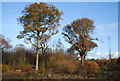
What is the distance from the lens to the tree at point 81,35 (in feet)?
74.0

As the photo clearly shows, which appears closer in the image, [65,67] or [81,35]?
[65,67]

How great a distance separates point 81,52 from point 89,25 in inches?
160

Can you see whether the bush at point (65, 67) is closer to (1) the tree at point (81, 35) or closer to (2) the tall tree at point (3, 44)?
(1) the tree at point (81, 35)

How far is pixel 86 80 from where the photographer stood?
9273mm

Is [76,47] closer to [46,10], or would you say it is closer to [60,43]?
[60,43]

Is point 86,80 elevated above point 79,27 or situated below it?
below

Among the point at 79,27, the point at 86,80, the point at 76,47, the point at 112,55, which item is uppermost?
the point at 79,27

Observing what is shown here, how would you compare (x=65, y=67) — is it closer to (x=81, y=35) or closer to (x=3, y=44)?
(x=81, y=35)

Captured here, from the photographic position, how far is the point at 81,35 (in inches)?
902

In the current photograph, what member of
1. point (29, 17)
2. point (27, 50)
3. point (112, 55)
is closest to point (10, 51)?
point (27, 50)

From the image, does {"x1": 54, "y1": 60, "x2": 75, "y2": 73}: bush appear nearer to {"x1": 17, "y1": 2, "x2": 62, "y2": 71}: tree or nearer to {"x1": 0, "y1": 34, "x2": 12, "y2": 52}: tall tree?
{"x1": 17, "y1": 2, "x2": 62, "y2": 71}: tree

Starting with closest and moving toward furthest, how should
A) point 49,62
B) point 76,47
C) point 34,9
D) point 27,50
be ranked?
point 34,9
point 49,62
point 76,47
point 27,50

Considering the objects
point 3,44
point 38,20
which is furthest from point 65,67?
point 3,44

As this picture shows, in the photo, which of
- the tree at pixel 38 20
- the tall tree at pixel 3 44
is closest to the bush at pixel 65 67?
the tree at pixel 38 20
